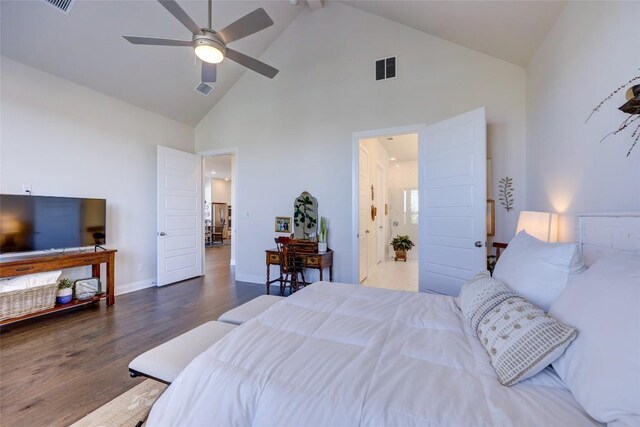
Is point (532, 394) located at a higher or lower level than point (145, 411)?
higher

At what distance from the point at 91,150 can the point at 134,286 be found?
2.10m

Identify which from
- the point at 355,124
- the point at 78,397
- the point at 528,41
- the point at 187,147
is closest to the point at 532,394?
the point at 78,397

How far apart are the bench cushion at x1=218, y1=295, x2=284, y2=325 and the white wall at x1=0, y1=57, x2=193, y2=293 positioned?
3112 mm

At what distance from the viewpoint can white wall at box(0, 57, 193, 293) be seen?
301 cm

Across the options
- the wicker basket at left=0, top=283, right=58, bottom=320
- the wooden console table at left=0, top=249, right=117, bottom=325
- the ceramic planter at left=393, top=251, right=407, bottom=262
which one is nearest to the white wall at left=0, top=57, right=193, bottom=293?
the wooden console table at left=0, top=249, right=117, bottom=325

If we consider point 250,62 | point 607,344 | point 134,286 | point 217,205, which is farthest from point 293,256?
point 217,205

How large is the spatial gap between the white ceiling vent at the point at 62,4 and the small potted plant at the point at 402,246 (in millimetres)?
7032

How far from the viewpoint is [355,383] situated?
2.90 feet

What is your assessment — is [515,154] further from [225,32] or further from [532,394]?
[225,32]

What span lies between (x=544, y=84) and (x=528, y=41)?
0.47 m

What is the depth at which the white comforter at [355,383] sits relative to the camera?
764 mm

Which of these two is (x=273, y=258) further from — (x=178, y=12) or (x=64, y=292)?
(x=178, y=12)

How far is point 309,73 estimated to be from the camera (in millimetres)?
4191

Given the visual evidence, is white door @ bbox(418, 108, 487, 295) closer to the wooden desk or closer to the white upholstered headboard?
the white upholstered headboard
